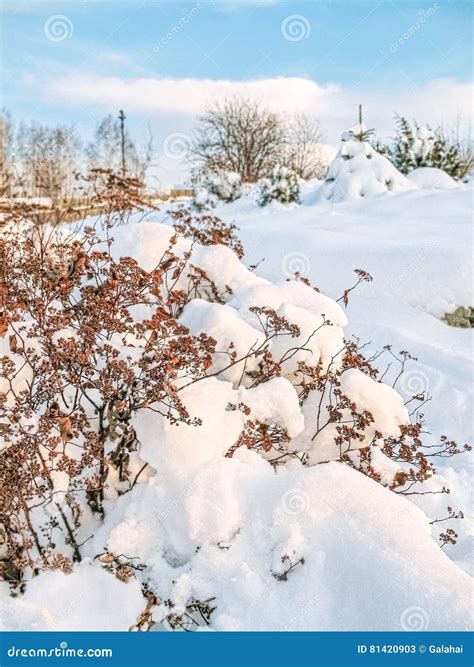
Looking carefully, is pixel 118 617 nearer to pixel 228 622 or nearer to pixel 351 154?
pixel 228 622

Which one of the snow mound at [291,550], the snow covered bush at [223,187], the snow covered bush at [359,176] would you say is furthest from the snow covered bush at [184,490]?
the snow covered bush at [223,187]

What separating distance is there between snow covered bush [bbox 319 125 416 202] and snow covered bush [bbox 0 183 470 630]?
37.0 ft

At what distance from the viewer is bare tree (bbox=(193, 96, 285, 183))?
30297mm

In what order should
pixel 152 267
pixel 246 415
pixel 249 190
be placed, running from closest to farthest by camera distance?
pixel 246 415
pixel 152 267
pixel 249 190

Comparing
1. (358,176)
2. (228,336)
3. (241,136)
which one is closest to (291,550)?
(228,336)

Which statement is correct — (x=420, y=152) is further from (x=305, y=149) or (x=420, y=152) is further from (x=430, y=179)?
(x=305, y=149)

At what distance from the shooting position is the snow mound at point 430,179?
15.0 meters

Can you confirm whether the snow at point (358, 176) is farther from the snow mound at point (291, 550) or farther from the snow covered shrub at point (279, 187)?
the snow mound at point (291, 550)

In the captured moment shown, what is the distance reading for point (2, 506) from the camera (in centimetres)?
228

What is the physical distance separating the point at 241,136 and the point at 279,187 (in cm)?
1802

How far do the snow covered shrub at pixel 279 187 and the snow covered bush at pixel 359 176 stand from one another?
77cm

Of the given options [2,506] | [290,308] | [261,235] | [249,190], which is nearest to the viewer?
[2,506]
